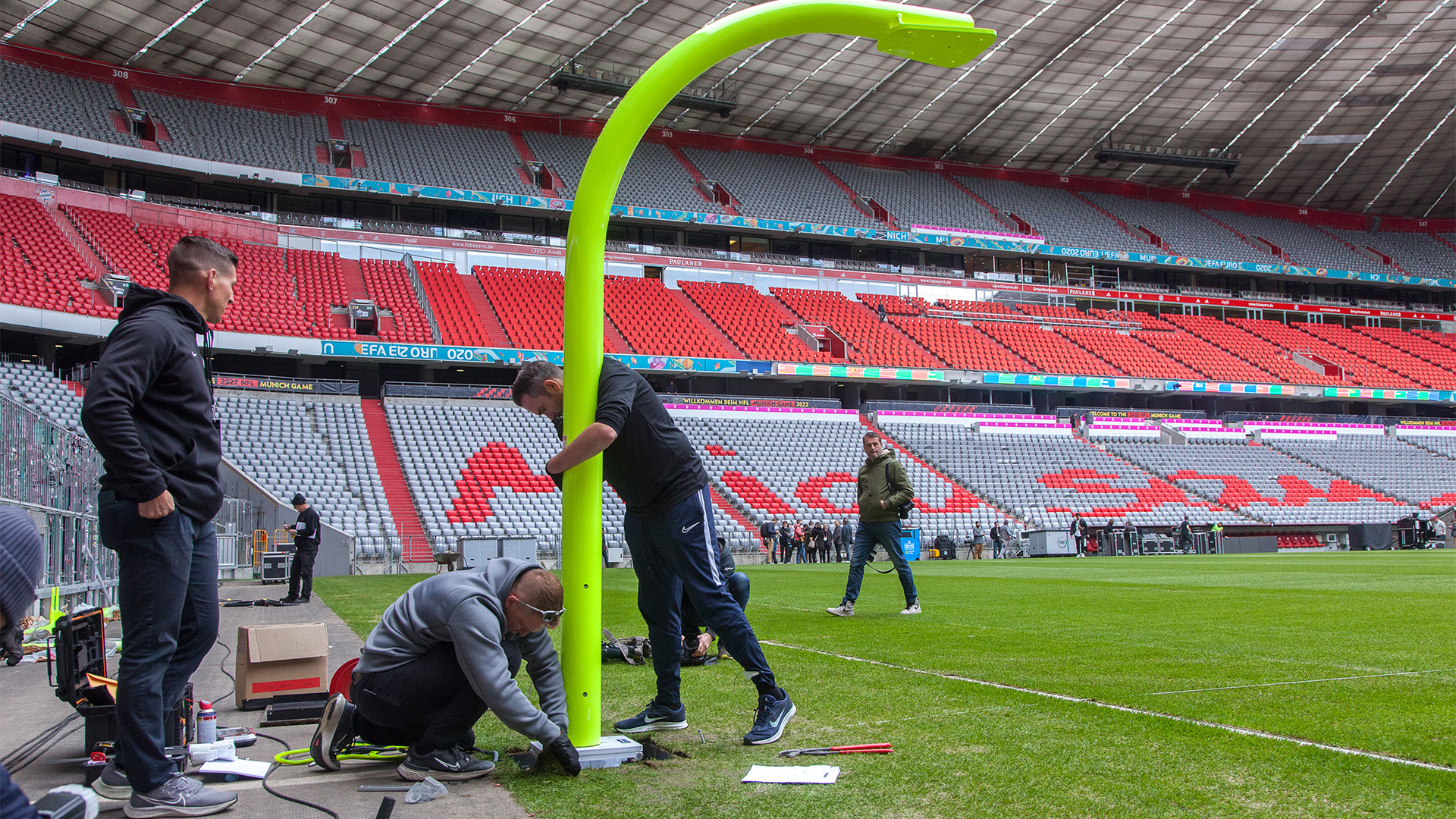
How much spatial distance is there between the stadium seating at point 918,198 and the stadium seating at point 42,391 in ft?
107

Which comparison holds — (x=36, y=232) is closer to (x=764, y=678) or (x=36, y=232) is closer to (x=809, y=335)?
(x=809, y=335)

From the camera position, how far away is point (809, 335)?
124 feet

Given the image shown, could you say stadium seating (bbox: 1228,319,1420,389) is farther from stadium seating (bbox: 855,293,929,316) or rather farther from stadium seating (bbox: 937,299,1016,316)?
stadium seating (bbox: 855,293,929,316)

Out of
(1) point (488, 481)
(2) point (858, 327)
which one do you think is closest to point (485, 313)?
(1) point (488, 481)

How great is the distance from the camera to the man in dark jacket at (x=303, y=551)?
42.4 feet

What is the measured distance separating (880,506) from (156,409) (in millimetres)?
6463

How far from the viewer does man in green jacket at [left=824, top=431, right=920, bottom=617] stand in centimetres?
873

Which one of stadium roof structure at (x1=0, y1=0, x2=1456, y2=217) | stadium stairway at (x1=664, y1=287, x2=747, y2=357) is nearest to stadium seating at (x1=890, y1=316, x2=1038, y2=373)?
stadium stairway at (x1=664, y1=287, x2=747, y2=357)

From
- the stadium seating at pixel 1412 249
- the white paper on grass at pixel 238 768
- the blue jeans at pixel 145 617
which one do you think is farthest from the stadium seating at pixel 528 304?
the stadium seating at pixel 1412 249

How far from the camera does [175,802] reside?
3.17m

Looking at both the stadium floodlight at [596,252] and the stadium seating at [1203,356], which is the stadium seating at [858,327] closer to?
the stadium seating at [1203,356]

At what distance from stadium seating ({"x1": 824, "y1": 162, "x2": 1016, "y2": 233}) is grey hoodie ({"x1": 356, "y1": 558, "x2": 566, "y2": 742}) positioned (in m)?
41.6

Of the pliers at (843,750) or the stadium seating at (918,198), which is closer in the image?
the pliers at (843,750)

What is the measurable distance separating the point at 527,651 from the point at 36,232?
3136cm
